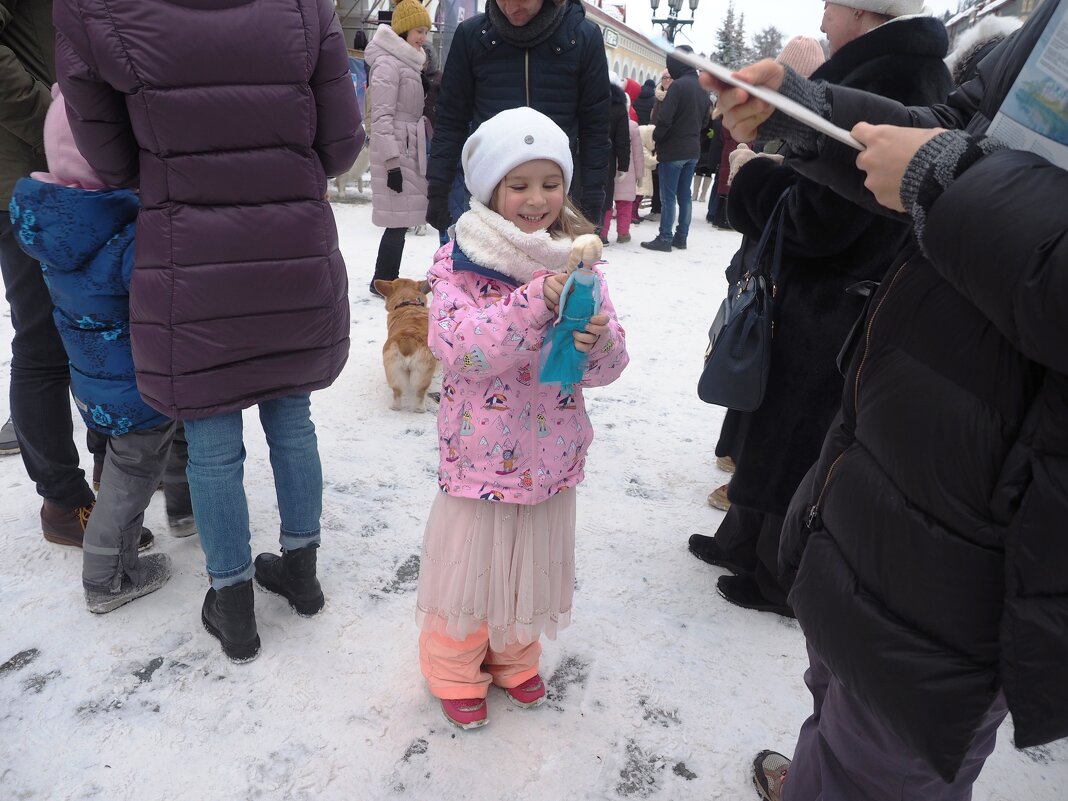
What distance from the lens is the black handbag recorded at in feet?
7.18

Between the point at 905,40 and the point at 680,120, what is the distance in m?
7.02

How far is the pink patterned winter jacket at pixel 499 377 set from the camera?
1560mm

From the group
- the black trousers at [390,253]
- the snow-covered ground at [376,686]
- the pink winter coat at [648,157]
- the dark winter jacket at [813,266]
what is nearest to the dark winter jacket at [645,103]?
the pink winter coat at [648,157]

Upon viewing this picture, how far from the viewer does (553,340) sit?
1501mm

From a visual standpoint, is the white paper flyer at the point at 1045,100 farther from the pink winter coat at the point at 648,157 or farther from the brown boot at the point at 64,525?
the pink winter coat at the point at 648,157

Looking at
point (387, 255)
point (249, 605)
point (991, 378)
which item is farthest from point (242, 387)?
point (387, 255)

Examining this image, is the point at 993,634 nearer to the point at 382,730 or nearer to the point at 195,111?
the point at 382,730

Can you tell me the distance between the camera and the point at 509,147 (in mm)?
1644

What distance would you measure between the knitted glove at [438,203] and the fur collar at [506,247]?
7.91 ft

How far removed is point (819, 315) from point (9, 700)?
99.7 inches

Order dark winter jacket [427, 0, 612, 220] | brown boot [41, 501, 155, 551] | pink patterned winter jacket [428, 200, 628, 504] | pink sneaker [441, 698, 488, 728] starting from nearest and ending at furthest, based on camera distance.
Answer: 1. pink patterned winter jacket [428, 200, 628, 504]
2. pink sneaker [441, 698, 488, 728]
3. brown boot [41, 501, 155, 551]
4. dark winter jacket [427, 0, 612, 220]

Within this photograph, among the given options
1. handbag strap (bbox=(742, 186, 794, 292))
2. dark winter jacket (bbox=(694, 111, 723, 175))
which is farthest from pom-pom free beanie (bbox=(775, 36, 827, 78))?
dark winter jacket (bbox=(694, 111, 723, 175))

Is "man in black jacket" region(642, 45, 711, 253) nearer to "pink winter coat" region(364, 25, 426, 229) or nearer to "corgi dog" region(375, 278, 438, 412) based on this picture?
"pink winter coat" region(364, 25, 426, 229)

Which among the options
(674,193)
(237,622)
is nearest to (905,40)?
(237,622)
